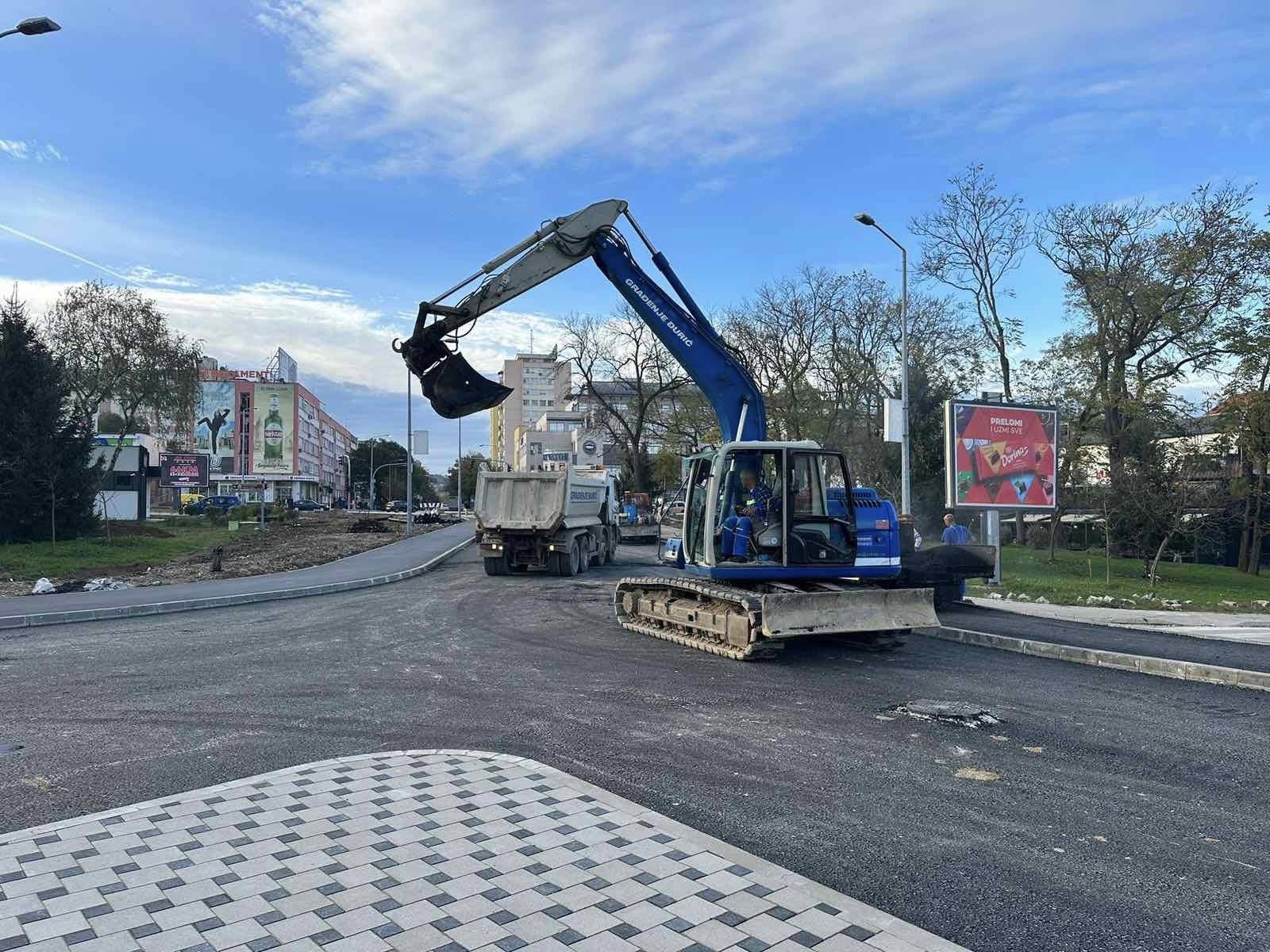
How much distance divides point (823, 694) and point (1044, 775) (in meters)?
2.69

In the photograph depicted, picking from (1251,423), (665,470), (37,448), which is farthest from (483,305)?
(665,470)

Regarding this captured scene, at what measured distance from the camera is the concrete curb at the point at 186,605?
13461mm

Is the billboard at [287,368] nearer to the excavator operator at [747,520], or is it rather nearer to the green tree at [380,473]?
the green tree at [380,473]

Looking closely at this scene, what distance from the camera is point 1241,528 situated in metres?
32.6

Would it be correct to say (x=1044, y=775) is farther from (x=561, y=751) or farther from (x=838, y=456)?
(x=838, y=456)

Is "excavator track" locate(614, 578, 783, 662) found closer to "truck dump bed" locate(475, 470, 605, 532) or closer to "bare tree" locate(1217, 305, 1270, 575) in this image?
"truck dump bed" locate(475, 470, 605, 532)

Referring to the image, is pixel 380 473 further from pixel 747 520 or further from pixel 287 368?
pixel 747 520

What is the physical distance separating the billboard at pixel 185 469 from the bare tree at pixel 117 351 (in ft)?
76.0

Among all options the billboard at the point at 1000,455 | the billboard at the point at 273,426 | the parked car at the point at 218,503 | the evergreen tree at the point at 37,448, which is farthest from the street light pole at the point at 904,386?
the billboard at the point at 273,426

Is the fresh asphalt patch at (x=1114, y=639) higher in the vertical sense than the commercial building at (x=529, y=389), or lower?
lower

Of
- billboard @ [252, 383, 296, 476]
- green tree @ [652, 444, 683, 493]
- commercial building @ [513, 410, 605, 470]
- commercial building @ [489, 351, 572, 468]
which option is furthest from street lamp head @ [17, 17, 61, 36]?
commercial building @ [489, 351, 572, 468]

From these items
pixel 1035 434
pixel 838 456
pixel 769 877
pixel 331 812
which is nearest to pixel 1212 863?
pixel 769 877

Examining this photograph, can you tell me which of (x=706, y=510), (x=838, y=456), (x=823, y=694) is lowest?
(x=823, y=694)

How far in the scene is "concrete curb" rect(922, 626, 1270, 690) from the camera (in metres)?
9.30
